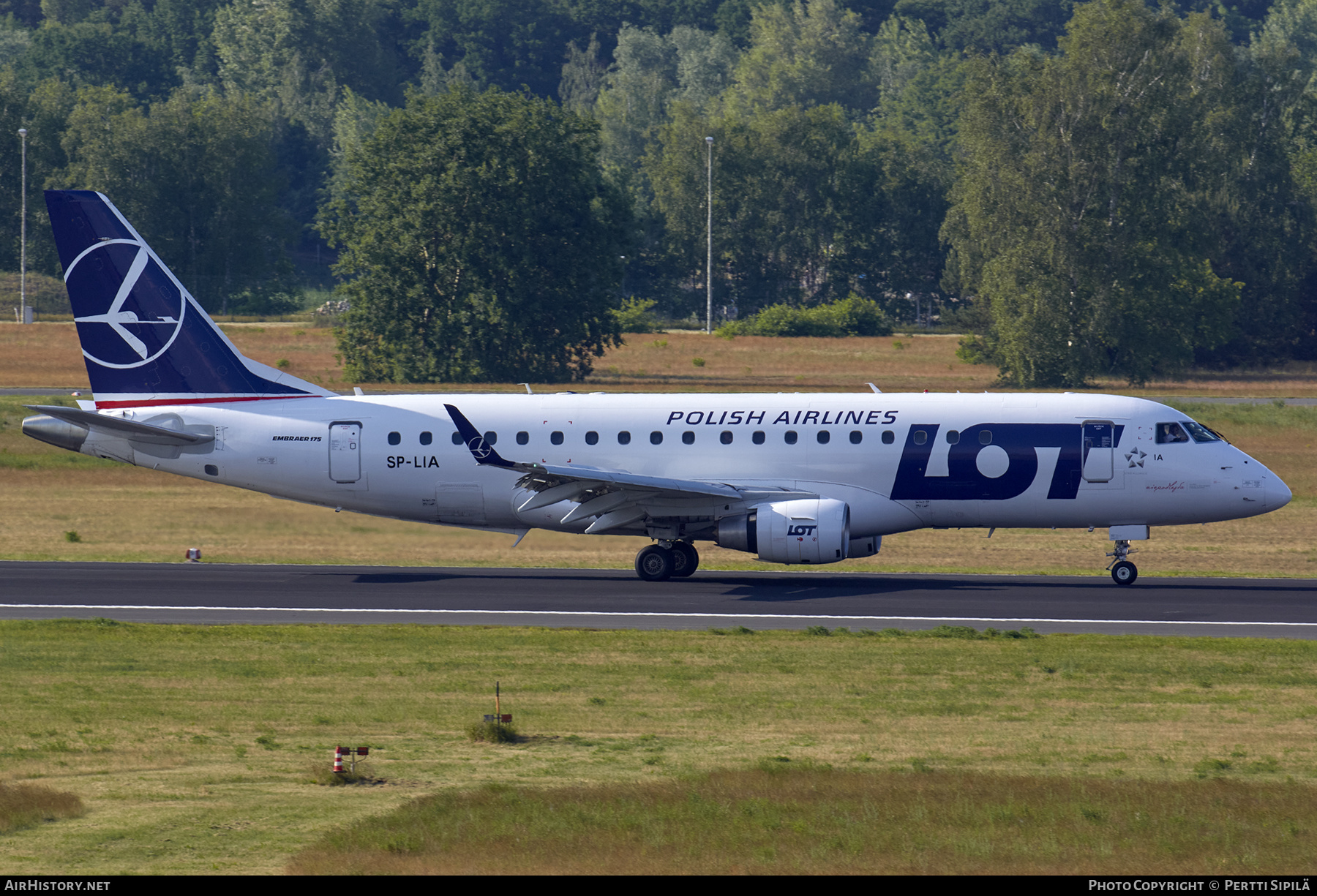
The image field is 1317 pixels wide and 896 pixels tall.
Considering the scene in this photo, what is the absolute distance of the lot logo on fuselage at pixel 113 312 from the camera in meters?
37.1

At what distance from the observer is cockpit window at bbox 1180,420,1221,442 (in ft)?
114

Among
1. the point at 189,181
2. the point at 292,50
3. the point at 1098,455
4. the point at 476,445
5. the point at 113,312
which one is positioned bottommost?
the point at 1098,455

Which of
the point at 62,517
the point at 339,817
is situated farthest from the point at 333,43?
the point at 339,817

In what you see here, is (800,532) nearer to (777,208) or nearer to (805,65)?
(777,208)

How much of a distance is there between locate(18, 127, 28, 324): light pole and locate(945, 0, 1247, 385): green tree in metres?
66.9

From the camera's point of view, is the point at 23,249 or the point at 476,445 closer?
the point at 476,445

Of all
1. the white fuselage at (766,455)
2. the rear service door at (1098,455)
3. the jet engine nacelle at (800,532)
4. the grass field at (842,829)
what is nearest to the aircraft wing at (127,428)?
the white fuselage at (766,455)

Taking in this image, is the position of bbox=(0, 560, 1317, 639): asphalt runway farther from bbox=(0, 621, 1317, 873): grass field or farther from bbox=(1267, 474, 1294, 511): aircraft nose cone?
bbox=(1267, 474, 1294, 511): aircraft nose cone

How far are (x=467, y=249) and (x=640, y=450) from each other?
185 feet

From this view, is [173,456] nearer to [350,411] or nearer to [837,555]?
[350,411]

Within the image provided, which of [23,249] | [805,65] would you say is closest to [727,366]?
[23,249]

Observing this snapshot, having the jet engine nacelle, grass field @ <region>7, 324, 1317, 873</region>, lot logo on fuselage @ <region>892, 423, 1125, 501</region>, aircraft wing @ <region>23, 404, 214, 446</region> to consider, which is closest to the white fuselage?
lot logo on fuselage @ <region>892, 423, 1125, 501</region>

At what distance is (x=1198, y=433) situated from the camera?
34719 mm

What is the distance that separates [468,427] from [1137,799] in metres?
20.3
